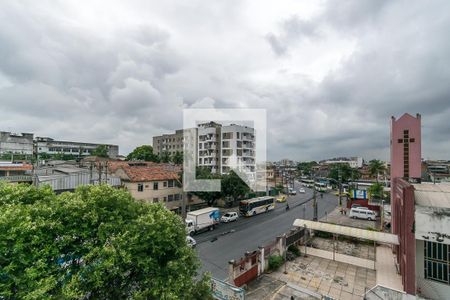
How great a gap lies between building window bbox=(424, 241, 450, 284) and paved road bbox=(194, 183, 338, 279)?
35.3ft

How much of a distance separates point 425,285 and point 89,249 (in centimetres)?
1534

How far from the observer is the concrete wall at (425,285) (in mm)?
11045

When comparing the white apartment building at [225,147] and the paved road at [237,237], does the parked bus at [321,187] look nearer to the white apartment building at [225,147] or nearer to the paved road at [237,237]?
the white apartment building at [225,147]

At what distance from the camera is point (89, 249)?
6613mm

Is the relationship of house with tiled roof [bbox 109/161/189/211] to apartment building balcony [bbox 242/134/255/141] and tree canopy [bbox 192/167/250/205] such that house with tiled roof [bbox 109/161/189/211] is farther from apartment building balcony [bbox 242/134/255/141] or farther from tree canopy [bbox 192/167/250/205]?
apartment building balcony [bbox 242/134/255/141]

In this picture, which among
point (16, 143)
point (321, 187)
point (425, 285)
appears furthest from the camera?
point (16, 143)

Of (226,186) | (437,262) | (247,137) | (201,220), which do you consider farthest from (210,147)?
(437,262)

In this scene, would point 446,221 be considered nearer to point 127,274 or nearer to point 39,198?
point 127,274

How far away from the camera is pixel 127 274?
7.35 m

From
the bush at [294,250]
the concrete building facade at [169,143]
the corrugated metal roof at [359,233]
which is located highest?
the concrete building facade at [169,143]

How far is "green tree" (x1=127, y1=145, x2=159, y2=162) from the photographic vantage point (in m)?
60.6

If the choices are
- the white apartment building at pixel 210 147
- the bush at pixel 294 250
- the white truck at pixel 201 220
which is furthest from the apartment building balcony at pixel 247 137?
the bush at pixel 294 250

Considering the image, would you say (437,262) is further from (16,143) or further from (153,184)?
(16,143)

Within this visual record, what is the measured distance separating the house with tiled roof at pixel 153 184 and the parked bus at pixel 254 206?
28.6ft
